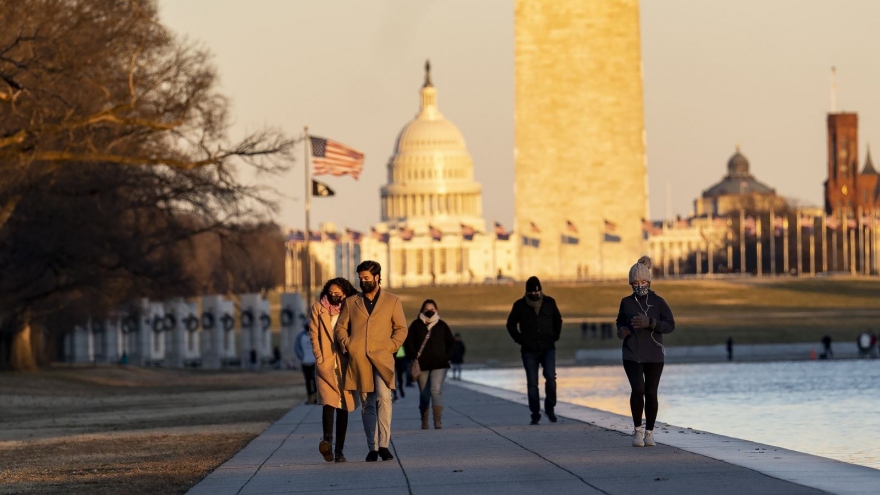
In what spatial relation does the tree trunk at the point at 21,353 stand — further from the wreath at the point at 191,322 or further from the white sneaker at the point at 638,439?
the white sneaker at the point at 638,439

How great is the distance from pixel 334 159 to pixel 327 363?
118 feet

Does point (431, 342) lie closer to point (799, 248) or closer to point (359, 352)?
point (359, 352)

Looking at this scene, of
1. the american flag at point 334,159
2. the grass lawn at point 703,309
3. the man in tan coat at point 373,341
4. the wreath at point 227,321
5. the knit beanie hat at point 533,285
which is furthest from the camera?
the grass lawn at point 703,309

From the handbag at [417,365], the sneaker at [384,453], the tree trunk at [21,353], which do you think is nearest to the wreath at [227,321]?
the tree trunk at [21,353]

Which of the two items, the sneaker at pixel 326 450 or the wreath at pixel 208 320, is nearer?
the sneaker at pixel 326 450

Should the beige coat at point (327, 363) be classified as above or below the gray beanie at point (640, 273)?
below

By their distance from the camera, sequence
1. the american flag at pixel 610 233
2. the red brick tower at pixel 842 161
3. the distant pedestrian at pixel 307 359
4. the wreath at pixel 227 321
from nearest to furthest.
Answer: the distant pedestrian at pixel 307 359 < the wreath at pixel 227 321 < the american flag at pixel 610 233 < the red brick tower at pixel 842 161

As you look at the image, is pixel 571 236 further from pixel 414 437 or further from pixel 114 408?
pixel 414 437

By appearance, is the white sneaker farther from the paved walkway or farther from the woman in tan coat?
the woman in tan coat

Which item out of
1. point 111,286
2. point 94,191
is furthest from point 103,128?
point 111,286

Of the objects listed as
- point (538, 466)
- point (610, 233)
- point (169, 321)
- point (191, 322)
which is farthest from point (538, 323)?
point (610, 233)

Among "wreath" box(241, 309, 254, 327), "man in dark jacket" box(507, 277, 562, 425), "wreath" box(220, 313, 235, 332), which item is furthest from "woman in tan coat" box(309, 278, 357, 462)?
"wreath" box(220, 313, 235, 332)

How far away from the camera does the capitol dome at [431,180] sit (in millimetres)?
194625

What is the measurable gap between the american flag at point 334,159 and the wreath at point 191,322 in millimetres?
14931
